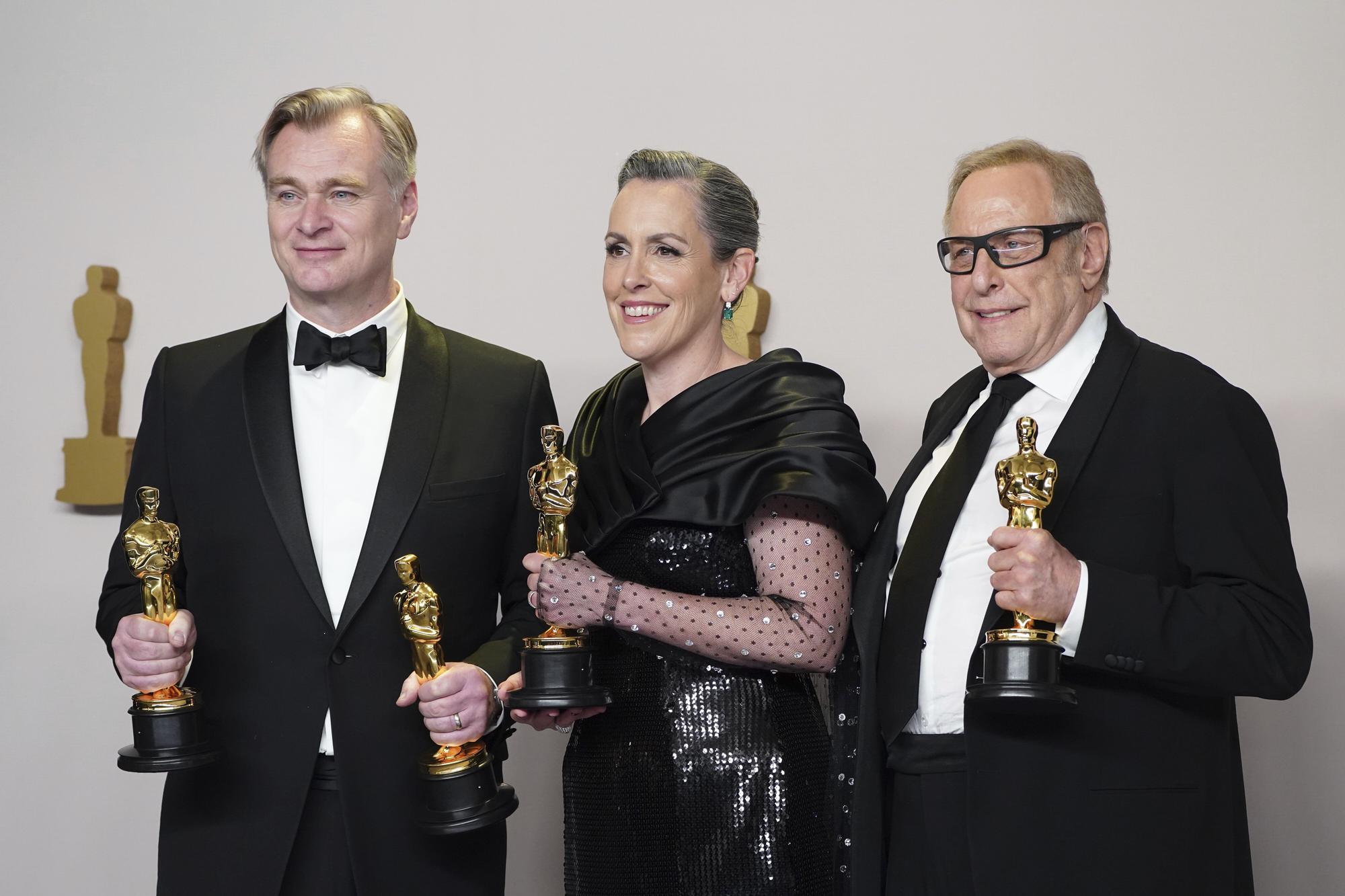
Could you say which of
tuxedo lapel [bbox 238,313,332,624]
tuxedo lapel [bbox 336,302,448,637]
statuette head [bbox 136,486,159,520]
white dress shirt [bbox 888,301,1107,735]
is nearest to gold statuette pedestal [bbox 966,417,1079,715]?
white dress shirt [bbox 888,301,1107,735]

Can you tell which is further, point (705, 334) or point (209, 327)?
point (209, 327)

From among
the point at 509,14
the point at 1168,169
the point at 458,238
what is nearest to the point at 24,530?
the point at 458,238

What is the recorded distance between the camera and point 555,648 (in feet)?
8.07

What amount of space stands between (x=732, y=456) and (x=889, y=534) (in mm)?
360

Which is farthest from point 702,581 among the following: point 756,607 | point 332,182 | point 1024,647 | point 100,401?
point 100,401

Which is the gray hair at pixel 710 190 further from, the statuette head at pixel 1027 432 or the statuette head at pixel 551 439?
the statuette head at pixel 1027 432

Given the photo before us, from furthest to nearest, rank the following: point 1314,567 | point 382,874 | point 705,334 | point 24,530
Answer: point 24,530
point 1314,567
point 705,334
point 382,874

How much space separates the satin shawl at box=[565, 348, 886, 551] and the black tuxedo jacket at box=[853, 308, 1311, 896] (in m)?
0.43

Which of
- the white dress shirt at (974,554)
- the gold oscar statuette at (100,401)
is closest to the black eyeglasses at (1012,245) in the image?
the white dress shirt at (974,554)

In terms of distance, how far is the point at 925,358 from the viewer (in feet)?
13.4

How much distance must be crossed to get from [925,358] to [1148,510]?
1816mm

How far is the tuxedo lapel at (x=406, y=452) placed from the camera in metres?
2.56

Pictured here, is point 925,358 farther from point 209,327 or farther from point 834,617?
point 209,327

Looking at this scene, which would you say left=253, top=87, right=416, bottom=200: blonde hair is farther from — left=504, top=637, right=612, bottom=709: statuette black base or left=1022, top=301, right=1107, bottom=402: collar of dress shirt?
left=1022, top=301, right=1107, bottom=402: collar of dress shirt
